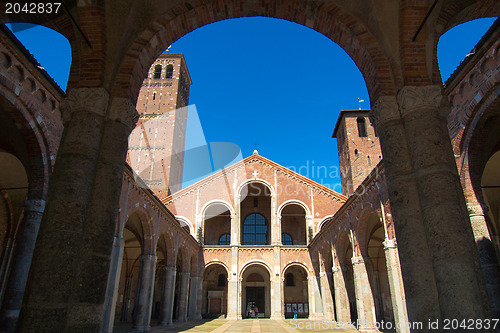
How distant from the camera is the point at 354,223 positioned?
1389 centimetres

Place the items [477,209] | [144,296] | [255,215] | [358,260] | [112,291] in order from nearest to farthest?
[477,209] < [112,291] < [144,296] < [358,260] < [255,215]

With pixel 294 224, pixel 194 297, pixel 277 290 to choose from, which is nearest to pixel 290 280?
pixel 277 290

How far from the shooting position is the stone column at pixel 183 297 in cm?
1911

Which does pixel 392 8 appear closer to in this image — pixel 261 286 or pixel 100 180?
pixel 100 180

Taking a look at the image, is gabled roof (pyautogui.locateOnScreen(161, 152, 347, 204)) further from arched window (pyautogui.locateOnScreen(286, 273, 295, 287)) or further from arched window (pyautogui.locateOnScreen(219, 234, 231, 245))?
arched window (pyautogui.locateOnScreen(286, 273, 295, 287))

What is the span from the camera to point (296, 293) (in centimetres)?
2481

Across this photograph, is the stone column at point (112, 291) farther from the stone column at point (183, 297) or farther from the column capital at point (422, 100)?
the column capital at point (422, 100)

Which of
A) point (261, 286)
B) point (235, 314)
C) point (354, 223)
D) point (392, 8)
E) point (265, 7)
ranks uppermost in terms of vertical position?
point (265, 7)

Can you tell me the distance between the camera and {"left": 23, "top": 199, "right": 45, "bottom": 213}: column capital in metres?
8.08

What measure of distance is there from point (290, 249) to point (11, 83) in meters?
19.5

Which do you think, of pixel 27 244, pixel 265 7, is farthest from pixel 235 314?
pixel 265 7

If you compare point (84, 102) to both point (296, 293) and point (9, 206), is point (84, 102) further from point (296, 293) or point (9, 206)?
point (296, 293)

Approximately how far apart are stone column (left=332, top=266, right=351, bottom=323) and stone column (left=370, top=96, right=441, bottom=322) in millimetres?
13447

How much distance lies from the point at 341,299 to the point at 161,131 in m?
22.4
